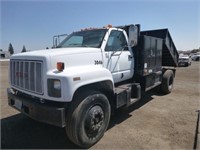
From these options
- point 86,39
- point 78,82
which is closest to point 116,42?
point 86,39

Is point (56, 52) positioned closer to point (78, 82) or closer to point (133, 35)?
point (78, 82)

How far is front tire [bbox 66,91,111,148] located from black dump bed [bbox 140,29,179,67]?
456cm

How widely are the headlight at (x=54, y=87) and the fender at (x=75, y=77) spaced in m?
0.07

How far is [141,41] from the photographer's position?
209 inches

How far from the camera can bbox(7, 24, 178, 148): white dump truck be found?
3031 millimetres

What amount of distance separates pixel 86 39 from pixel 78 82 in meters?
1.79

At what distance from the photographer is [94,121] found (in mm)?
3494

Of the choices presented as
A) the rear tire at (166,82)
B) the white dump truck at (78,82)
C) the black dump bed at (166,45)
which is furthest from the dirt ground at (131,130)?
the black dump bed at (166,45)

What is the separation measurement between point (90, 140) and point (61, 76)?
1.43 metres

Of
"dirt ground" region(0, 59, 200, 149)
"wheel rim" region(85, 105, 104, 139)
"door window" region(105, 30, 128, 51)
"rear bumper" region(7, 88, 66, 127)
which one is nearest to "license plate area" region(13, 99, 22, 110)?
"rear bumper" region(7, 88, 66, 127)

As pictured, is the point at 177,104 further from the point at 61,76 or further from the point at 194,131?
the point at 61,76

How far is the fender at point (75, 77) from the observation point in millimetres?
2914

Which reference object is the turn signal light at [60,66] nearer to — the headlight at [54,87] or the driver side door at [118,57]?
the headlight at [54,87]

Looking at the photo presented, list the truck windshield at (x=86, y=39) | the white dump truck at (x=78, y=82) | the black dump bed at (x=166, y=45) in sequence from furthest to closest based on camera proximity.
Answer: the black dump bed at (x=166, y=45) → the truck windshield at (x=86, y=39) → the white dump truck at (x=78, y=82)
